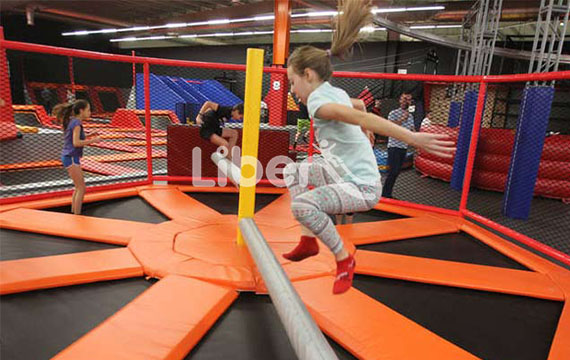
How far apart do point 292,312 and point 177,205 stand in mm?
2132

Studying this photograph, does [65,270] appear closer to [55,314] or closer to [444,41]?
[55,314]

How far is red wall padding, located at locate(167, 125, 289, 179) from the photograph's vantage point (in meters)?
3.82

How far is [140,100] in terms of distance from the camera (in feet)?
37.5

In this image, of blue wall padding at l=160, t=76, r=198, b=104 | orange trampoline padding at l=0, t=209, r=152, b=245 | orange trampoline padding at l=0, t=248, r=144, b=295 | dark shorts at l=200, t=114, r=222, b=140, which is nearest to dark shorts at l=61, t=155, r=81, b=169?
orange trampoline padding at l=0, t=209, r=152, b=245

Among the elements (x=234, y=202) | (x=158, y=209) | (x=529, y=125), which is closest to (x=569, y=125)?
(x=529, y=125)

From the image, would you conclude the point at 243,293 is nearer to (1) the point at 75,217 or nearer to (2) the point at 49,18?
(1) the point at 75,217

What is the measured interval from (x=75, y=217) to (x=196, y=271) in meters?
1.34

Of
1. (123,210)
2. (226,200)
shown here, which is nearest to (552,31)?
(226,200)

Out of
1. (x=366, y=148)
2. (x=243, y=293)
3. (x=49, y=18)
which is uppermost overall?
(x=49, y=18)

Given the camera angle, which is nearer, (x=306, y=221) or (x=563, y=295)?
(x=306, y=221)

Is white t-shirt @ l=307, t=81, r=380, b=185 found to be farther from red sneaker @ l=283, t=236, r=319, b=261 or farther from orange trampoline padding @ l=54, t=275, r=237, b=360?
orange trampoline padding @ l=54, t=275, r=237, b=360

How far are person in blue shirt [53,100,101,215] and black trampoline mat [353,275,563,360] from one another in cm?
228

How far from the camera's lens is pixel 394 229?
293cm

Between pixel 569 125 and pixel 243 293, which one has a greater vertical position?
pixel 569 125
